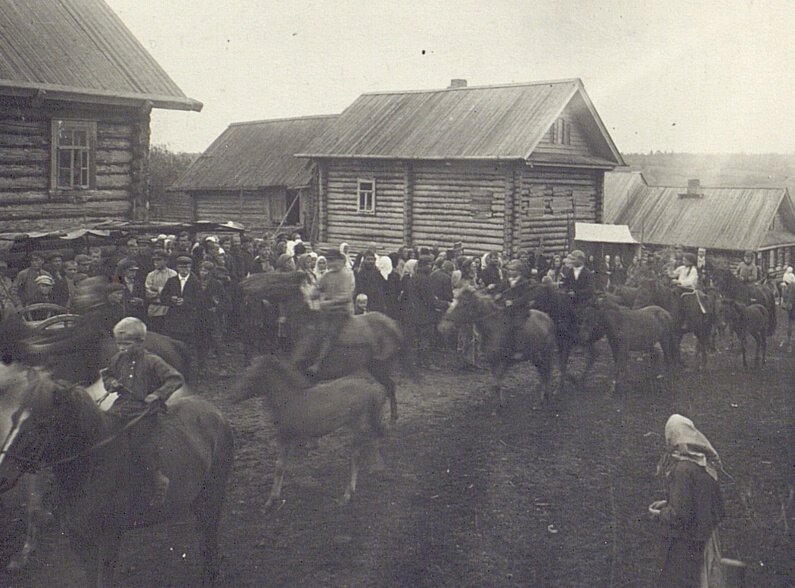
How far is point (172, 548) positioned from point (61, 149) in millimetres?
11375

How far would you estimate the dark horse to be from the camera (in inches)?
331

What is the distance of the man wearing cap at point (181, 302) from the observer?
10836mm

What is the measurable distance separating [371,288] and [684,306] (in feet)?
18.5

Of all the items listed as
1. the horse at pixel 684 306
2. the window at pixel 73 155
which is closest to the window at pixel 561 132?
the horse at pixel 684 306

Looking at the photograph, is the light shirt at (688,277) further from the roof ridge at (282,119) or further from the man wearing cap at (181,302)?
the roof ridge at (282,119)

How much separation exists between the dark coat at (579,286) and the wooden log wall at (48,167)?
993cm

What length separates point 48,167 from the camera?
14.9 m

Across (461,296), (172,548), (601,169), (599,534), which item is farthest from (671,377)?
(601,169)

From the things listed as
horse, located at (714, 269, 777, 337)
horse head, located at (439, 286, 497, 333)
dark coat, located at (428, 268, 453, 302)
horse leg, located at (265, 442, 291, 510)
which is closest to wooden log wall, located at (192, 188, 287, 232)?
dark coat, located at (428, 268, 453, 302)

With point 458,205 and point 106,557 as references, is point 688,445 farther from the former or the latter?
point 458,205

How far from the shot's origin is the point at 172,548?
6230 mm

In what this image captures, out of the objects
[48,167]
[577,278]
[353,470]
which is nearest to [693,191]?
[577,278]

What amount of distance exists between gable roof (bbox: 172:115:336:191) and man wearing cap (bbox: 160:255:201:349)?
1874 cm

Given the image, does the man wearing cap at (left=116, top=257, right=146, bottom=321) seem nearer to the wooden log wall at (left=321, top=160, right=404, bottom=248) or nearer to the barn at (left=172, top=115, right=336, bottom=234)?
the wooden log wall at (left=321, top=160, right=404, bottom=248)
